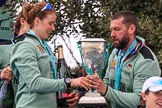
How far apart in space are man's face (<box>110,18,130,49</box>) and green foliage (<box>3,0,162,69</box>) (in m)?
2.68

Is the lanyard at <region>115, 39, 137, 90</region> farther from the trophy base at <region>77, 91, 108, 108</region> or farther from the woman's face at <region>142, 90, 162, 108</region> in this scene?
the woman's face at <region>142, 90, 162, 108</region>

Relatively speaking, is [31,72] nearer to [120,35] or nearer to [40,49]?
[40,49]

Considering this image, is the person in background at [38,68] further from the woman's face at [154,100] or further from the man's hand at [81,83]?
the woman's face at [154,100]

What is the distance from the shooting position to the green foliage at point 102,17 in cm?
699

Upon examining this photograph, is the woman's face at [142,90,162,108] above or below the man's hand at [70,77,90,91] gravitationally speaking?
below

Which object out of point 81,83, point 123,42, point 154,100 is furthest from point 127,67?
point 154,100

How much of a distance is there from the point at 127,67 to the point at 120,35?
0.28 m

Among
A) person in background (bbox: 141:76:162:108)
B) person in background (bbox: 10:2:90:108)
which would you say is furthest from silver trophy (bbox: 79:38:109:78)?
person in background (bbox: 141:76:162:108)

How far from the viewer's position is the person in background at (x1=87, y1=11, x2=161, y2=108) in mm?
3793

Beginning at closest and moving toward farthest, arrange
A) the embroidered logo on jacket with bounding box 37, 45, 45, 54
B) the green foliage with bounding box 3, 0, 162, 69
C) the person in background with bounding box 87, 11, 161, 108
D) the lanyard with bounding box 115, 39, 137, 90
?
the embroidered logo on jacket with bounding box 37, 45, 45, 54, the person in background with bounding box 87, 11, 161, 108, the lanyard with bounding box 115, 39, 137, 90, the green foliage with bounding box 3, 0, 162, 69

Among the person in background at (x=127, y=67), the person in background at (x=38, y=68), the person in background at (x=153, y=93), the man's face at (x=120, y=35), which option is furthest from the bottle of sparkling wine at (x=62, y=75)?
the person in background at (x=153, y=93)

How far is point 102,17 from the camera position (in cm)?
751

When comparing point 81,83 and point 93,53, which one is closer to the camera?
point 81,83

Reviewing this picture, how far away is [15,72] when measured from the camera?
3686mm
